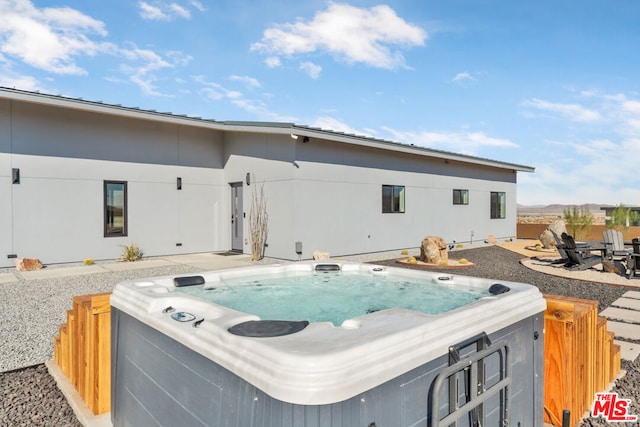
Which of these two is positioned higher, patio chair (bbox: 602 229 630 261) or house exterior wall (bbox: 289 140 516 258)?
house exterior wall (bbox: 289 140 516 258)

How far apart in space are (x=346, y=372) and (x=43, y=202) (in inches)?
370

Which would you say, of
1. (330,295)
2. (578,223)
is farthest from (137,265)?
(578,223)

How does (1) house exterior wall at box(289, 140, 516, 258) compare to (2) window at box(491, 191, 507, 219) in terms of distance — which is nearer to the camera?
(1) house exterior wall at box(289, 140, 516, 258)

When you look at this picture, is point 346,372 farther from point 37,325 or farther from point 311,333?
point 37,325

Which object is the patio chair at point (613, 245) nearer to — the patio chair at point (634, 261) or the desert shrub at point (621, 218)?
the patio chair at point (634, 261)

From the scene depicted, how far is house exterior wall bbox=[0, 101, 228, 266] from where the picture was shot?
8203 millimetres

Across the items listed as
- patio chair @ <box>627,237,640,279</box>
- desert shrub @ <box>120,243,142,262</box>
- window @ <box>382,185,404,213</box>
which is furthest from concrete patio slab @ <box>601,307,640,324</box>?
desert shrub @ <box>120,243,142,262</box>

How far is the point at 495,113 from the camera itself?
13008 mm

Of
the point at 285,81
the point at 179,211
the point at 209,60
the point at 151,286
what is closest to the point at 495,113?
the point at 285,81

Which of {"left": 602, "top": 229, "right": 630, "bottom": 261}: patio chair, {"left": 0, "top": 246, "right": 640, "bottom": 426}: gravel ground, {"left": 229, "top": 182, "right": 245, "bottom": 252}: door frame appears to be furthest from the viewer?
{"left": 229, "top": 182, "right": 245, "bottom": 252}: door frame

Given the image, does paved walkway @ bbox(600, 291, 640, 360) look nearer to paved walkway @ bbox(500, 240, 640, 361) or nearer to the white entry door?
paved walkway @ bbox(500, 240, 640, 361)

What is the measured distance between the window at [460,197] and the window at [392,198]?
313cm

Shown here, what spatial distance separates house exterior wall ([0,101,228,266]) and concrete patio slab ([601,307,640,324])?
8940mm

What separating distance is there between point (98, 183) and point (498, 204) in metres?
14.6
